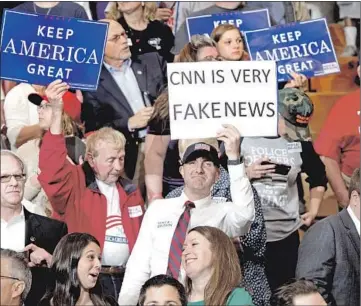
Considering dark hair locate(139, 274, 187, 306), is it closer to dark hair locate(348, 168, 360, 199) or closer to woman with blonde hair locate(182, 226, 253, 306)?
woman with blonde hair locate(182, 226, 253, 306)

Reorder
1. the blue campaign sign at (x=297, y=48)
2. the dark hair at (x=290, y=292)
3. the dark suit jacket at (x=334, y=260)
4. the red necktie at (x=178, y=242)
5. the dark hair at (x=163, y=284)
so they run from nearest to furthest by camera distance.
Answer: the dark hair at (x=163, y=284), the dark hair at (x=290, y=292), the red necktie at (x=178, y=242), the dark suit jacket at (x=334, y=260), the blue campaign sign at (x=297, y=48)

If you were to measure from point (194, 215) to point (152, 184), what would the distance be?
27 centimetres

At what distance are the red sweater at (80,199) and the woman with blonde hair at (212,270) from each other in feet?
0.93

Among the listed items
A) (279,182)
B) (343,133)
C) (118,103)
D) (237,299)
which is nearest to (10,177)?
(118,103)

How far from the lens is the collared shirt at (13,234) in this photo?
15.1 feet

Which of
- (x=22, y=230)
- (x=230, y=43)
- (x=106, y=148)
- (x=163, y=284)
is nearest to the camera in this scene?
(x=163, y=284)

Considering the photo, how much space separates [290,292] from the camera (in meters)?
4.52

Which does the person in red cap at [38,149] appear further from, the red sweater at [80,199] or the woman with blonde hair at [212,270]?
the woman with blonde hair at [212,270]

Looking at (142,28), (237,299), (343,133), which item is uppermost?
(142,28)

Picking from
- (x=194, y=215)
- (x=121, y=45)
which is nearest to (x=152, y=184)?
(x=194, y=215)

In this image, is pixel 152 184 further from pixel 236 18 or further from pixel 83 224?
pixel 236 18

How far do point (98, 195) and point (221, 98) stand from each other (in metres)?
0.62

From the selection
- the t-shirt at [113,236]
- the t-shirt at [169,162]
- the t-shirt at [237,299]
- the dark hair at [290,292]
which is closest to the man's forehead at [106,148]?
the t-shirt at [113,236]

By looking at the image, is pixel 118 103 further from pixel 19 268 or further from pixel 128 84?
pixel 19 268
